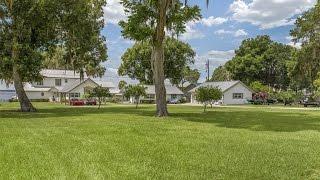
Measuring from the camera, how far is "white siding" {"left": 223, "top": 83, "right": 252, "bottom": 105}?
291ft

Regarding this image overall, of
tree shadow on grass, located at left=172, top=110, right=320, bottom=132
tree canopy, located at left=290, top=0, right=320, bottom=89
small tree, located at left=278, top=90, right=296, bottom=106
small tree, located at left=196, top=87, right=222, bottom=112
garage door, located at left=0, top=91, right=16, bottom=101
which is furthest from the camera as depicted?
garage door, located at left=0, top=91, right=16, bottom=101

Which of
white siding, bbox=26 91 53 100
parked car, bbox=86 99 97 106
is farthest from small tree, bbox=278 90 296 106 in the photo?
white siding, bbox=26 91 53 100

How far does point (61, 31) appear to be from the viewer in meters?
46.5

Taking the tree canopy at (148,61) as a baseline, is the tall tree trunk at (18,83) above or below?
below

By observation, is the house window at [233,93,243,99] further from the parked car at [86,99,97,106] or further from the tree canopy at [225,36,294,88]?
the parked car at [86,99,97,106]

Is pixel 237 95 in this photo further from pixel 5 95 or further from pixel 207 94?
pixel 5 95

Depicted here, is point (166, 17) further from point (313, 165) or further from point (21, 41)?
point (313, 165)

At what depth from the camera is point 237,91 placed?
90250 mm

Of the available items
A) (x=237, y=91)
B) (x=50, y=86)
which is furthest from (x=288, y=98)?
(x=50, y=86)

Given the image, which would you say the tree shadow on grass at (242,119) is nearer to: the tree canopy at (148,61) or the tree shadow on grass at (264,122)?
the tree shadow on grass at (264,122)

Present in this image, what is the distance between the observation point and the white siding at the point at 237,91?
88812 millimetres

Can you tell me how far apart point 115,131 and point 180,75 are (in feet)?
271

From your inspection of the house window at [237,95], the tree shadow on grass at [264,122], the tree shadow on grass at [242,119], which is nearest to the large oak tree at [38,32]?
the tree shadow on grass at [242,119]

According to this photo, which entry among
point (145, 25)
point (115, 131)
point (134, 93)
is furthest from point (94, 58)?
point (115, 131)
